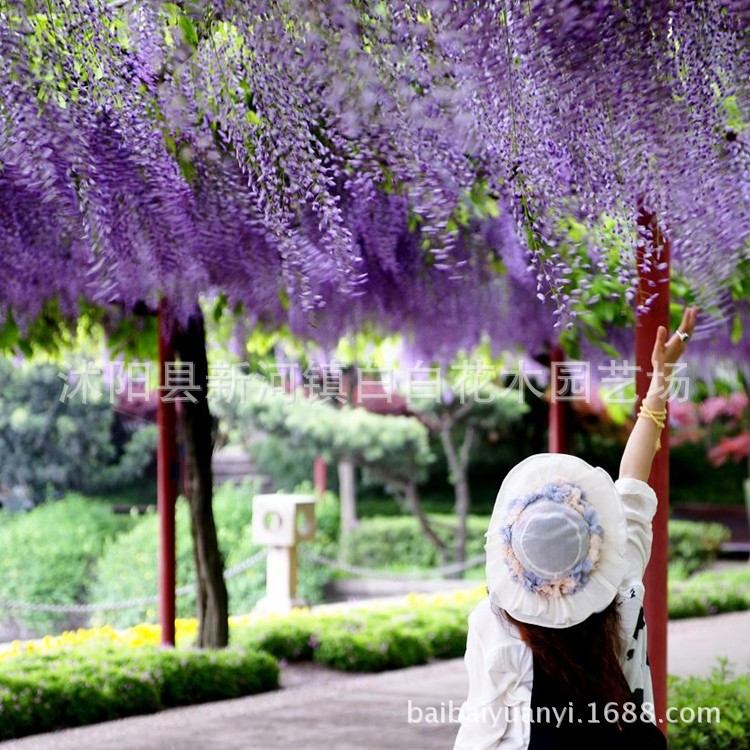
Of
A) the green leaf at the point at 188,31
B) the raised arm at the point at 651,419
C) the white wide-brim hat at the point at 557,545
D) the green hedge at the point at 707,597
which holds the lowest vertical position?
the green hedge at the point at 707,597

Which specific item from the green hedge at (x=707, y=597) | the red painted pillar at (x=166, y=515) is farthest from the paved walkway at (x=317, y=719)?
the green hedge at (x=707, y=597)

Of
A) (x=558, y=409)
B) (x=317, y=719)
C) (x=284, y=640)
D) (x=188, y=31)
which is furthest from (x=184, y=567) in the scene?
(x=188, y=31)

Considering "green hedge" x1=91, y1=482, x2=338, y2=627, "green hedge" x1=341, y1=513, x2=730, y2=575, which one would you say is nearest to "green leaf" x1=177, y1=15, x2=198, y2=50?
"green hedge" x1=91, y1=482, x2=338, y2=627

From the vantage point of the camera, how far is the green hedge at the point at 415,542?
1228 cm

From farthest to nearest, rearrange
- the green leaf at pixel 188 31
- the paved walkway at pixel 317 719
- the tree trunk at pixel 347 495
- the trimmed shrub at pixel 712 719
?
the tree trunk at pixel 347 495, the paved walkway at pixel 317 719, the trimmed shrub at pixel 712 719, the green leaf at pixel 188 31

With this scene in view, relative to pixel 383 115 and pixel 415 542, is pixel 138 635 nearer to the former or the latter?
pixel 383 115

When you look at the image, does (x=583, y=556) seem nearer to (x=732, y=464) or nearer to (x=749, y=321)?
(x=749, y=321)

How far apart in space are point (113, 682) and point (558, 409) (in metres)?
2.96

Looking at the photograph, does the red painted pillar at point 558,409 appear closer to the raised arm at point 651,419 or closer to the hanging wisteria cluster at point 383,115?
the hanging wisteria cluster at point 383,115

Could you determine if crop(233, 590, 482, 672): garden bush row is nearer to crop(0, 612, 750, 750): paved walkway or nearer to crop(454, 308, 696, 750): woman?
crop(0, 612, 750, 750): paved walkway

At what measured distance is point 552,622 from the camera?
6.47ft

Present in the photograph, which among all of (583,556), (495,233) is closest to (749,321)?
(495,233)

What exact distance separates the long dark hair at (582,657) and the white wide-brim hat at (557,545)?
29 millimetres

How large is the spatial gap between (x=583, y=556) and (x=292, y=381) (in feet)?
19.2
